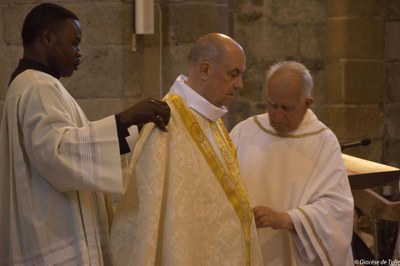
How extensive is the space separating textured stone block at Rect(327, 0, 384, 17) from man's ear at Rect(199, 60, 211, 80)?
145 inches

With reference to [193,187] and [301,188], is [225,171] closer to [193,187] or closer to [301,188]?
A: [193,187]

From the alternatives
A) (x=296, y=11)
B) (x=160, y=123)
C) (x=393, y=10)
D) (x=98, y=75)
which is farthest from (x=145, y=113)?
(x=393, y=10)

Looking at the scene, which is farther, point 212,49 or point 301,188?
point 301,188

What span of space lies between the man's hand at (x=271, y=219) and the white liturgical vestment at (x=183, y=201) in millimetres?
302

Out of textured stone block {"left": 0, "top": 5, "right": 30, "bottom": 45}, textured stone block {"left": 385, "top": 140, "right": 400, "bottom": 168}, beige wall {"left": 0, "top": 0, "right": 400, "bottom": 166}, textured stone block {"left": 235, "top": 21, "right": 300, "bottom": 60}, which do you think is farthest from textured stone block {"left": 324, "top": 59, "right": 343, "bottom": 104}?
textured stone block {"left": 0, "top": 5, "right": 30, "bottom": 45}

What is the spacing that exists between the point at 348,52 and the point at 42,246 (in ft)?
13.9

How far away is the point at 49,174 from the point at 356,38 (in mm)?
4298

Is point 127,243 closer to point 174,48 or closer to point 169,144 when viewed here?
point 169,144

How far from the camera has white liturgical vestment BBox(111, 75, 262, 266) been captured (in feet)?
10.3

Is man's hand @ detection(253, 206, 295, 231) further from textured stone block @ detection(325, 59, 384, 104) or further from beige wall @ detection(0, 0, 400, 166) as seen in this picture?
textured stone block @ detection(325, 59, 384, 104)

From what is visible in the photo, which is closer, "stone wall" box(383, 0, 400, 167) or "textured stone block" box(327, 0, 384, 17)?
"textured stone block" box(327, 0, 384, 17)

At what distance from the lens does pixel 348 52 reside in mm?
6820

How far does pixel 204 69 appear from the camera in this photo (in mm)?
3385

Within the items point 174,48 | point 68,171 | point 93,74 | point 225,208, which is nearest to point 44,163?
point 68,171
